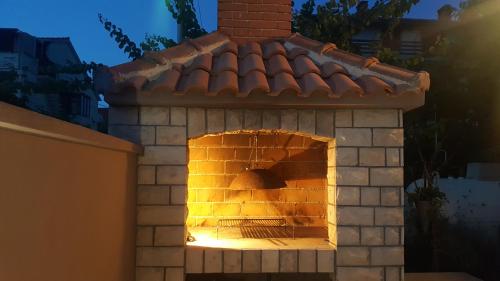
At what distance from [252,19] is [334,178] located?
2.33m

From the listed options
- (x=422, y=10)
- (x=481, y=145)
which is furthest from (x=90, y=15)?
(x=481, y=145)

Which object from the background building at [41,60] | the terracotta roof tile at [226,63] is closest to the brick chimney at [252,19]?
the terracotta roof tile at [226,63]

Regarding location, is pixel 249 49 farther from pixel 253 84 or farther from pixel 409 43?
pixel 409 43

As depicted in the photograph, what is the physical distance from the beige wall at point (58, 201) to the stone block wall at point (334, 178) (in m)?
0.62

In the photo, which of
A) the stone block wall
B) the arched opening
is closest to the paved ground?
the arched opening

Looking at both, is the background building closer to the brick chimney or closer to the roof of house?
the brick chimney

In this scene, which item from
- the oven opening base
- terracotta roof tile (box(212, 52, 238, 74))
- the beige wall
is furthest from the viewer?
the oven opening base

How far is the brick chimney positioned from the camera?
5824 millimetres

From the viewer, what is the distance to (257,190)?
21.1ft

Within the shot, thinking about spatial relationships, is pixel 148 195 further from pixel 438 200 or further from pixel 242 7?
pixel 438 200

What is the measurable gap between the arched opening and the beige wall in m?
2.44

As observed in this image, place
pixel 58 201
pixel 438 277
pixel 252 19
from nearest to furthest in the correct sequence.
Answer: pixel 58 201 → pixel 252 19 → pixel 438 277

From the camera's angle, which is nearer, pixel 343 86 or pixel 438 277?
pixel 343 86

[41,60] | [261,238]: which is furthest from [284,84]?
[41,60]
